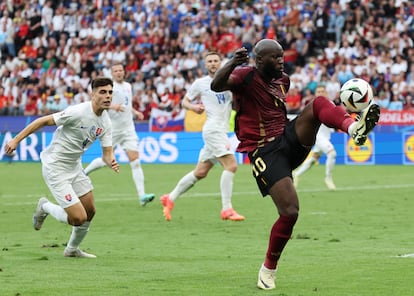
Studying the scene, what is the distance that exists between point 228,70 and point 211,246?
3.99m

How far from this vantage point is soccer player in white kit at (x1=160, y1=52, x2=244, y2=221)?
15836 mm

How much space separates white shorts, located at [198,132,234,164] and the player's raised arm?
22.5 ft

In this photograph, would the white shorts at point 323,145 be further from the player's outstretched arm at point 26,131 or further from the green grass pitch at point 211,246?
the player's outstretched arm at point 26,131

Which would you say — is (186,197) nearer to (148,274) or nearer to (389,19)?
(148,274)

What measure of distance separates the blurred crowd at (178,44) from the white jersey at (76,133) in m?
20.0

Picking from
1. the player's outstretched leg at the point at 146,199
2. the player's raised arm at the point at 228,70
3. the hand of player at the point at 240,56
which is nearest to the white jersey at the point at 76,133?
the player's raised arm at the point at 228,70

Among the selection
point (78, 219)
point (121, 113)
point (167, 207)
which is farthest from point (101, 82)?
point (121, 113)

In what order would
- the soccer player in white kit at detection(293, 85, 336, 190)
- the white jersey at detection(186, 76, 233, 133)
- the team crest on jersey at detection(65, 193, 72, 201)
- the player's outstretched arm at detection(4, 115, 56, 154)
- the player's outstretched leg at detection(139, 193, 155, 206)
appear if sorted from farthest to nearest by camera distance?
the soccer player in white kit at detection(293, 85, 336, 190) < the player's outstretched leg at detection(139, 193, 155, 206) < the white jersey at detection(186, 76, 233, 133) < the team crest on jersey at detection(65, 193, 72, 201) < the player's outstretched arm at detection(4, 115, 56, 154)

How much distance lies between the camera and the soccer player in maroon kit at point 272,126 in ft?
29.3

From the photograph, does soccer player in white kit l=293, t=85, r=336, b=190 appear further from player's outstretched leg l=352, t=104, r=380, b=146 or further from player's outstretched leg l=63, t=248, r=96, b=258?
player's outstretched leg l=352, t=104, r=380, b=146

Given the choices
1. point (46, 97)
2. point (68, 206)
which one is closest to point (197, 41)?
point (46, 97)

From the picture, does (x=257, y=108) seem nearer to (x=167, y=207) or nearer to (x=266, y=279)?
(x=266, y=279)

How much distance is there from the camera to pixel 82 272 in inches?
397

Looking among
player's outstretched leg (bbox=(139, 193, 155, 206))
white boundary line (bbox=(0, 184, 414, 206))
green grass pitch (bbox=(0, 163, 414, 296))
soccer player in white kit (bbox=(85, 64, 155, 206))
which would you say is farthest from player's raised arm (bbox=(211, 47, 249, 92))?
white boundary line (bbox=(0, 184, 414, 206))
